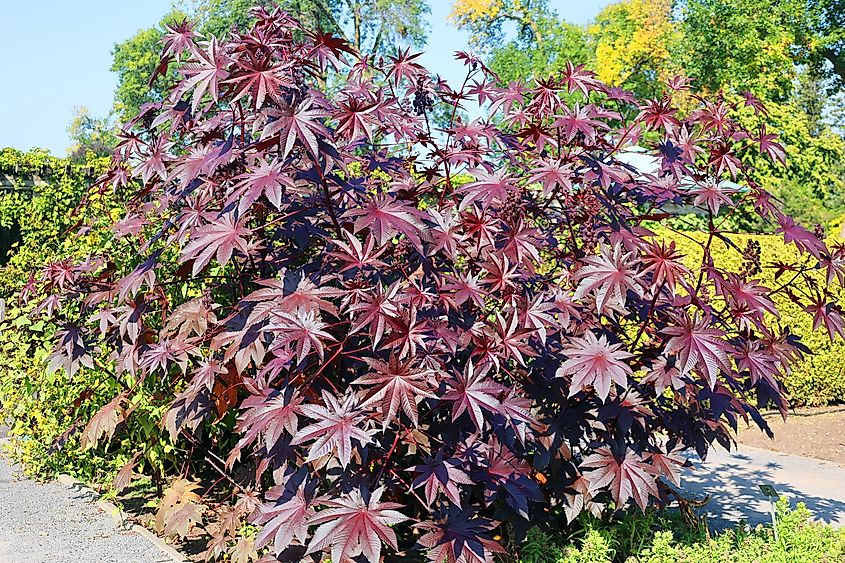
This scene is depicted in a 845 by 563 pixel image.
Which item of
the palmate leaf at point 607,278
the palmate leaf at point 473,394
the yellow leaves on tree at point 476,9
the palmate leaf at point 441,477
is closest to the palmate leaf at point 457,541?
the palmate leaf at point 441,477

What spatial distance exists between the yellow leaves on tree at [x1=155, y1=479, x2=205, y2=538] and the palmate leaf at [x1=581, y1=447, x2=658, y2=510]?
6.19ft

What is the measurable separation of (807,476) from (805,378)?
287 cm

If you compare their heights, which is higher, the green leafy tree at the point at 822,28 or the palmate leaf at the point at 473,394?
the green leafy tree at the point at 822,28

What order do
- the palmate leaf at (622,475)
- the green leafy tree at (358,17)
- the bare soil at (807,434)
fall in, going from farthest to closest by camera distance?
the green leafy tree at (358,17)
the bare soil at (807,434)
the palmate leaf at (622,475)

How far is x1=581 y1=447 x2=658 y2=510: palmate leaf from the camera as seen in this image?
10.5 feet

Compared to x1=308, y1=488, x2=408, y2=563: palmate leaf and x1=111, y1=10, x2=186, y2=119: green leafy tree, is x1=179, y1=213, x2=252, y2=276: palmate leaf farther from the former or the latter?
x1=111, y1=10, x2=186, y2=119: green leafy tree

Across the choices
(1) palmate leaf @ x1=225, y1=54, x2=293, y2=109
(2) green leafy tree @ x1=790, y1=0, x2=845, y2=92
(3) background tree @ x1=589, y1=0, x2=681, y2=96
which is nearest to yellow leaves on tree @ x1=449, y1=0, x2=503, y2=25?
(3) background tree @ x1=589, y1=0, x2=681, y2=96

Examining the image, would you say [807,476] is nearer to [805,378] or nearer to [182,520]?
[805,378]

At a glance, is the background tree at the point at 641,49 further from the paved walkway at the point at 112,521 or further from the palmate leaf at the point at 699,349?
the palmate leaf at the point at 699,349

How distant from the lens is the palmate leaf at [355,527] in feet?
8.70

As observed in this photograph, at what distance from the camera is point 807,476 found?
5.84 m

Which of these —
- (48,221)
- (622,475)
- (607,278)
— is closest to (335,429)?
(607,278)

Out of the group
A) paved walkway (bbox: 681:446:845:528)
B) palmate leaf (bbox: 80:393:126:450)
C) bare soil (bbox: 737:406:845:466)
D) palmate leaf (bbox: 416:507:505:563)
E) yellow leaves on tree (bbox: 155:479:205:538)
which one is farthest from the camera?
bare soil (bbox: 737:406:845:466)

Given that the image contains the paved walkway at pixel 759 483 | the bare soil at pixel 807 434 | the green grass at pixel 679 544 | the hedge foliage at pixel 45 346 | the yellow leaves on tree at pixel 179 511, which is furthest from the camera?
the bare soil at pixel 807 434
